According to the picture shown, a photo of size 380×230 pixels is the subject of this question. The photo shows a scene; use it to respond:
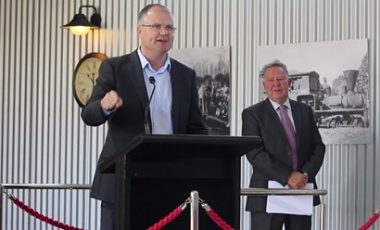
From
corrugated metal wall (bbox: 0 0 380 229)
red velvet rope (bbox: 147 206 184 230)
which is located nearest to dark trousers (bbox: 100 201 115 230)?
red velvet rope (bbox: 147 206 184 230)

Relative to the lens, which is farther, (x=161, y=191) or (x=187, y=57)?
(x=187, y=57)

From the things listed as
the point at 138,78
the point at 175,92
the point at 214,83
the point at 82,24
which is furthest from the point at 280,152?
the point at 82,24

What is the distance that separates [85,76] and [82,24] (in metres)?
0.55

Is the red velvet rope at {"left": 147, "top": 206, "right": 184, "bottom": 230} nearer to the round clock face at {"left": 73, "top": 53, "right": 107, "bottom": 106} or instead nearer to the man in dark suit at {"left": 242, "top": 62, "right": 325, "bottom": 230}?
the man in dark suit at {"left": 242, "top": 62, "right": 325, "bottom": 230}

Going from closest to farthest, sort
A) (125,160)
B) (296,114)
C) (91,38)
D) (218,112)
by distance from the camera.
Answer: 1. (125,160)
2. (296,114)
3. (218,112)
4. (91,38)

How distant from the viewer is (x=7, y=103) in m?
8.64

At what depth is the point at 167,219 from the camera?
2660mm

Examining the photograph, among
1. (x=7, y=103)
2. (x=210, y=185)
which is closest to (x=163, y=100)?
(x=210, y=185)

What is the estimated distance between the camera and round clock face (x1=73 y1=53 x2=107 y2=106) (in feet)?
25.7

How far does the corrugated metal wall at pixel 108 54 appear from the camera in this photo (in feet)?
20.1

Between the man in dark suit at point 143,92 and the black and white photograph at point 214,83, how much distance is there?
3767 mm

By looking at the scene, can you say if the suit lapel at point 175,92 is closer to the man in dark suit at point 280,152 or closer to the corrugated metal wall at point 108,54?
the man in dark suit at point 280,152

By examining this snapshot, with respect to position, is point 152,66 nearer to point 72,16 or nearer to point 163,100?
point 163,100

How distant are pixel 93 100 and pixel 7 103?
5.91 metres
